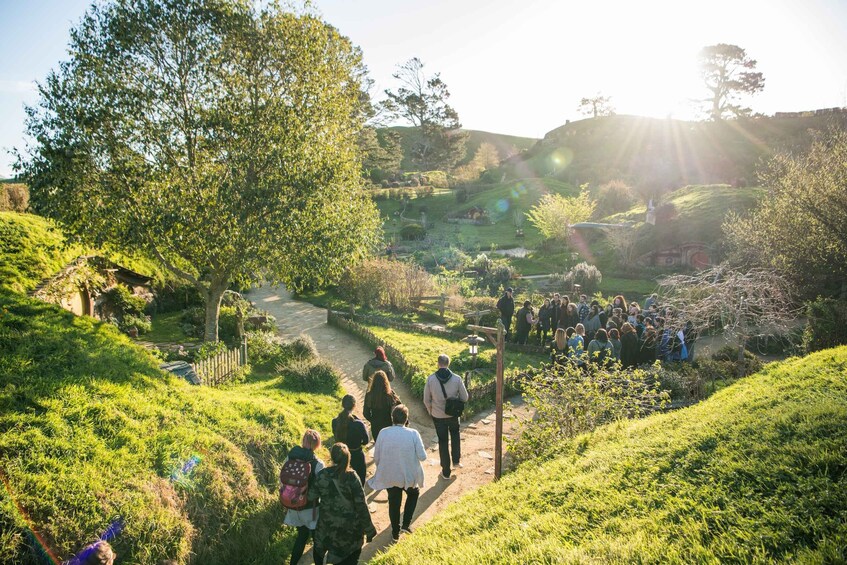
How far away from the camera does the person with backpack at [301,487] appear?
228 inches

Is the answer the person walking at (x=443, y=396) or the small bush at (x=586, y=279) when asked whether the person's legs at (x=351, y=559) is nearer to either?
the person walking at (x=443, y=396)

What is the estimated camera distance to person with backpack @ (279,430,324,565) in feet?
19.0

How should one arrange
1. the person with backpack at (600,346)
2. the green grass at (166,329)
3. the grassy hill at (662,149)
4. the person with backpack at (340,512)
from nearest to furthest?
the person with backpack at (340,512) → the person with backpack at (600,346) → the green grass at (166,329) → the grassy hill at (662,149)

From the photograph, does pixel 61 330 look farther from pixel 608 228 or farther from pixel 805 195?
pixel 608 228

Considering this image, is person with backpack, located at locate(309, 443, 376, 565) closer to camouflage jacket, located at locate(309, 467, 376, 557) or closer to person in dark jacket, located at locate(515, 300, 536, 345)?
camouflage jacket, located at locate(309, 467, 376, 557)

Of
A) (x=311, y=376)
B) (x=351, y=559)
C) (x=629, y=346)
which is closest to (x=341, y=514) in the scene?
(x=351, y=559)

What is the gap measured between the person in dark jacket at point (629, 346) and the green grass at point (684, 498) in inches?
189

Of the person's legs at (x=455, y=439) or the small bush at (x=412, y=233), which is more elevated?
the small bush at (x=412, y=233)

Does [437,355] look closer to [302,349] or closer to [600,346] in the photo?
[302,349]

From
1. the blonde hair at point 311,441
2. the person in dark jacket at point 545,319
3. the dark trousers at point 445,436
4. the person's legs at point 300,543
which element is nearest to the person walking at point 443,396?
the dark trousers at point 445,436

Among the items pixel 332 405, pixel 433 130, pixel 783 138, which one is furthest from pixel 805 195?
pixel 433 130

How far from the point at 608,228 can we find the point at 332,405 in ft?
91.1

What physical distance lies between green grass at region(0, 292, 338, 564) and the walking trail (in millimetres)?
1417

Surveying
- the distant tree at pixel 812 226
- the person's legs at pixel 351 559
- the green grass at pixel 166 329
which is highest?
the distant tree at pixel 812 226
